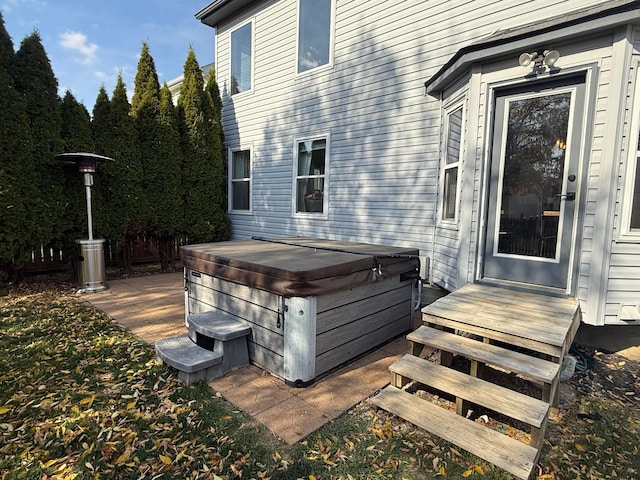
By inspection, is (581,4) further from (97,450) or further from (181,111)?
(181,111)

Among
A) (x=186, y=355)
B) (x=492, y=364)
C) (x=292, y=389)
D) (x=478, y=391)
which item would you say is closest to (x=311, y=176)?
(x=186, y=355)

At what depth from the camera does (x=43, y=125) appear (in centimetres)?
552

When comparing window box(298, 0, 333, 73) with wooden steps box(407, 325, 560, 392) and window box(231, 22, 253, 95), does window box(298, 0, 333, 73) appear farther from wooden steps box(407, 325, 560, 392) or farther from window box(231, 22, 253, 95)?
wooden steps box(407, 325, 560, 392)

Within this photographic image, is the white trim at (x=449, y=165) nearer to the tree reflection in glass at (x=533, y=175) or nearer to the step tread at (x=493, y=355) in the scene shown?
the tree reflection in glass at (x=533, y=175)

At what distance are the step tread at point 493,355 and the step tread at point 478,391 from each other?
0.14m

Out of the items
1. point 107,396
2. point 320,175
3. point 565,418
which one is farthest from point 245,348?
point 320,175

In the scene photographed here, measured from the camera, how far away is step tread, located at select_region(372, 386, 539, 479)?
183 centimetres

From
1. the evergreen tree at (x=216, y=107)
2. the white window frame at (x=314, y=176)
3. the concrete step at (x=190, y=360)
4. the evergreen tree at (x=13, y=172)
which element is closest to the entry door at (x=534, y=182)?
the concrete step at (x=190, y=360)

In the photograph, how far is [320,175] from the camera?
247 inches

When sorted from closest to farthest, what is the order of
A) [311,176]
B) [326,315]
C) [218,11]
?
1. [326,315]
2. [311,176]
3. [218,11]

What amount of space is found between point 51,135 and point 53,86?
0.83m

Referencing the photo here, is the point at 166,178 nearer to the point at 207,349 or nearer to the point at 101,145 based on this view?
the point at 101,145

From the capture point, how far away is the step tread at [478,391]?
196 cm

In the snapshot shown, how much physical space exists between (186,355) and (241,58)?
7.11m
